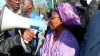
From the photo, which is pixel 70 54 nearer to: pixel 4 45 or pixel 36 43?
pixel 36 43

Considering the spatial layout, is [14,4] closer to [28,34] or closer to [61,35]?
[28,34]

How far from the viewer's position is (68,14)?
10.2ft

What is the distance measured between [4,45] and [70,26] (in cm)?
110

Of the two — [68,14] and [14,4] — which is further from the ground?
[68,14]

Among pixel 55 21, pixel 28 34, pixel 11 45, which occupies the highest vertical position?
pixel 55 21

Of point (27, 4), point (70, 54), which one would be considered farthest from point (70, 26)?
point (27, 4)

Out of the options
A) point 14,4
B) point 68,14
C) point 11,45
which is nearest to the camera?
point 68,14

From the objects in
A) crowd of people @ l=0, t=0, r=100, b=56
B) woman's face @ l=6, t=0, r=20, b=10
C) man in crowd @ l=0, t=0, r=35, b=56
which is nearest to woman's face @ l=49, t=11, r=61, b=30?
crowd of people @ l=0, t=0, r=100, b=56

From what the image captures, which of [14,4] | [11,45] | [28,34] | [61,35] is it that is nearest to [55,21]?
[61,35]

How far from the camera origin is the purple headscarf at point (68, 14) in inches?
123

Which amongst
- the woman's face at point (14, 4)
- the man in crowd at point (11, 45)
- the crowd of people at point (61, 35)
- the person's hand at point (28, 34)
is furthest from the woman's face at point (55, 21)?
the woman's face at point (14, 4)

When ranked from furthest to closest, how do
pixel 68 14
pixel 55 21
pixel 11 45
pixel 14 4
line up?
pixel 14 4 < pixel 11 45 < pixel 55 21 < pixel 68 14

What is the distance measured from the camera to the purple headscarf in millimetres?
3121

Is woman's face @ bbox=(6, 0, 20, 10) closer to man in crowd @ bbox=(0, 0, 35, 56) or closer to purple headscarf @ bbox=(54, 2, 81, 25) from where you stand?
man in crowd @ bbox=(0, 0, 35, 56)
